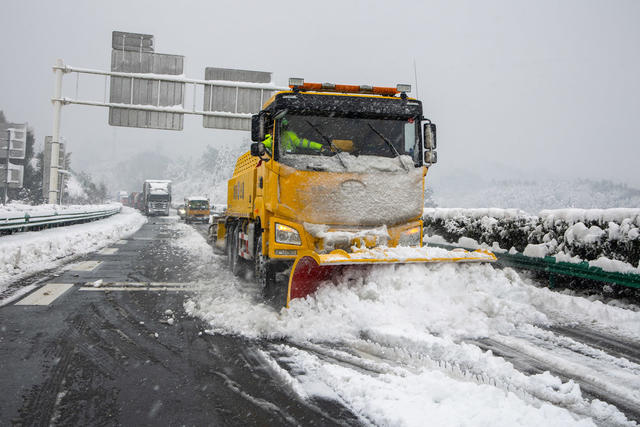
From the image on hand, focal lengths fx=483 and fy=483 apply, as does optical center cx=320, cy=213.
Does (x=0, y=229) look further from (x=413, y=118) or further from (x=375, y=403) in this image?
(x=375, y=403)

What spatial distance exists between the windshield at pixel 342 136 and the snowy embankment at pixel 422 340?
69.1 inches

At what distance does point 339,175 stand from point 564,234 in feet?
15.3

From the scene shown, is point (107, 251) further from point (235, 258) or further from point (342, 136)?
point (342, 136)

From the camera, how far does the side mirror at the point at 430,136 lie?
669cm

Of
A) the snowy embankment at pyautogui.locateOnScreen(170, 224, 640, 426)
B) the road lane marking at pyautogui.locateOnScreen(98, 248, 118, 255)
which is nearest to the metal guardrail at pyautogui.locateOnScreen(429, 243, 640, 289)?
the snowy embankment at pyautogui.locateOnScreen(170, 224, 640, 426)

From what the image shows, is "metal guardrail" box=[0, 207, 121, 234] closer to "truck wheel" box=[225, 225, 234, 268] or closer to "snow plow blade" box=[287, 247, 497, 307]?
"truck wheel" box=[225, 225, 234, 268]

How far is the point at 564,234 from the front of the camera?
8.31m

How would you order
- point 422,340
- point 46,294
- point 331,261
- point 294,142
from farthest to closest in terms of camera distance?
point 46,294, point 294,142, point 331,261, point 422,340

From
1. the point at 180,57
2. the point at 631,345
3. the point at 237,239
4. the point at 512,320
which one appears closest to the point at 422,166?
the point at 512,320

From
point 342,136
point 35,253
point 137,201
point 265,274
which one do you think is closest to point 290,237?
point 265,274

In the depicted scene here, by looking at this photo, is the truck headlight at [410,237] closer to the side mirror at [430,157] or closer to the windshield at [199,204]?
the side mirror at [430,157]

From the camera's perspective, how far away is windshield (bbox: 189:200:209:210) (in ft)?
127

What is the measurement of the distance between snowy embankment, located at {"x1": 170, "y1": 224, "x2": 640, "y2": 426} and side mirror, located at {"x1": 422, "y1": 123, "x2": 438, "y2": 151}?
73.6 inches

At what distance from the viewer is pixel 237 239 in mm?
8891
